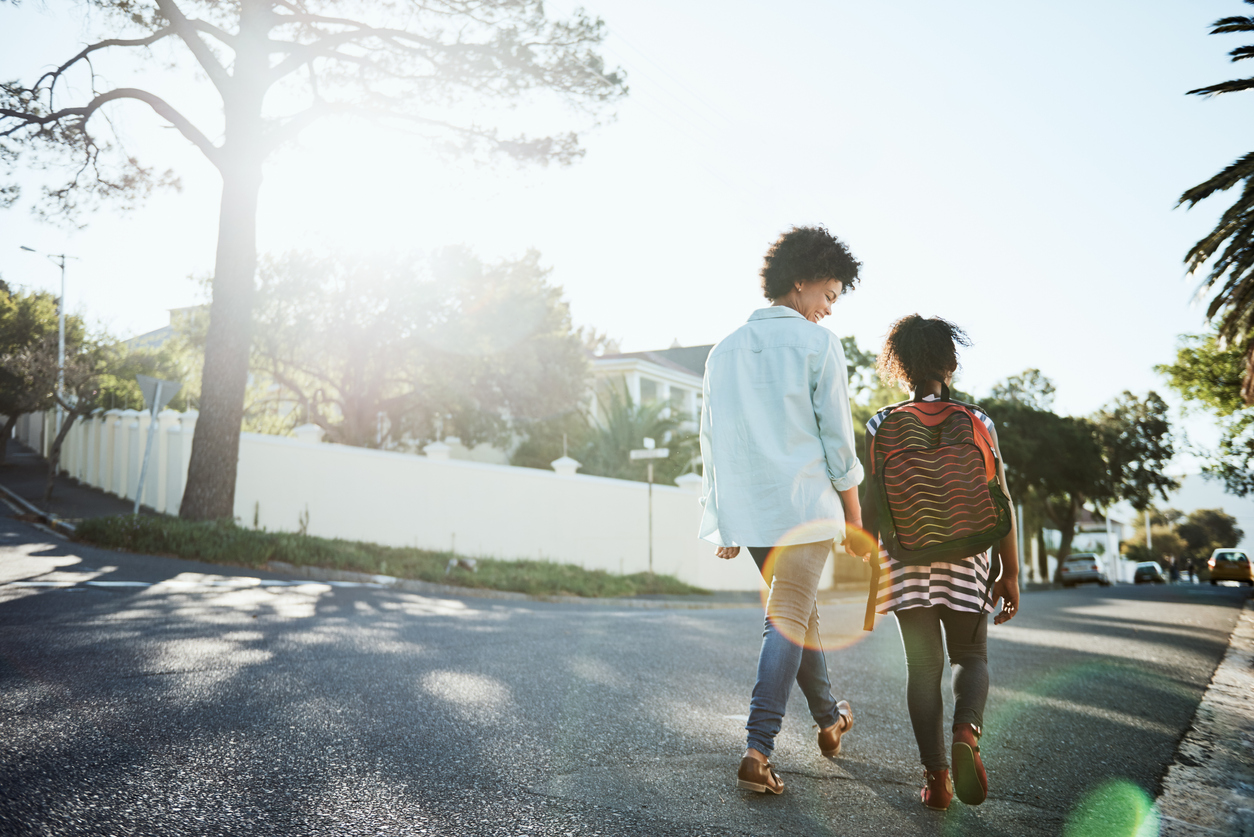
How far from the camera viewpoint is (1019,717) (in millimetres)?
4000

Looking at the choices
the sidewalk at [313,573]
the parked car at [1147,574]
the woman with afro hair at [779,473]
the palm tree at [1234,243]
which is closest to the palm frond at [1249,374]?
the palm tree at [1234,243]

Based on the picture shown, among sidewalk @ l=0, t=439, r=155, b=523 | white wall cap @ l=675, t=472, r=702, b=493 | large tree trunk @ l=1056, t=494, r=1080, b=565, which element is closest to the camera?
sidewalk @ l=0, t=439, r=155, b=523

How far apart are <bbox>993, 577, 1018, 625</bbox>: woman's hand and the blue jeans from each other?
590 mm

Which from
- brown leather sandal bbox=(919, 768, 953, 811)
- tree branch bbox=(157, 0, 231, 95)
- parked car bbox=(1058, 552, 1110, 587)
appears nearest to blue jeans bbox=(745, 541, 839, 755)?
brown leather sandal bbox=(919, 768, 953, 811)

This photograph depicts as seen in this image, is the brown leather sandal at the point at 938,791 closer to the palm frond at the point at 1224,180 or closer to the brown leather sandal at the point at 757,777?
the brown leather sandal at the point at 757,777

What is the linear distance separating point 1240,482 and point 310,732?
39023 millimetres

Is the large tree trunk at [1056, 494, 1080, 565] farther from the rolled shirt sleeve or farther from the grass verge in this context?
the rolled shirt sleeve

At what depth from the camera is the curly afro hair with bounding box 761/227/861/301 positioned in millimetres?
3037

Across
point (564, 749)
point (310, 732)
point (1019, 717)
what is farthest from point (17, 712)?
point (1019, 717)

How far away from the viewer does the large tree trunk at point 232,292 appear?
12.8m

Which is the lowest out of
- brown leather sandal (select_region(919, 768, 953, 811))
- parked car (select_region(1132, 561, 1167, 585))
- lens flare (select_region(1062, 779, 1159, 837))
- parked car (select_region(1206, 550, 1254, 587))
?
parked car (select_region(1132, 561, 1167, 585))

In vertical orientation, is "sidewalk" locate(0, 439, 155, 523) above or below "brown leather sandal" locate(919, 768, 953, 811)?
above

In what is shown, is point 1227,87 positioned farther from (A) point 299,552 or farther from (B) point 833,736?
(A) point 299,552

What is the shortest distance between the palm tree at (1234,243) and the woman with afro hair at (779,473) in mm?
13622
